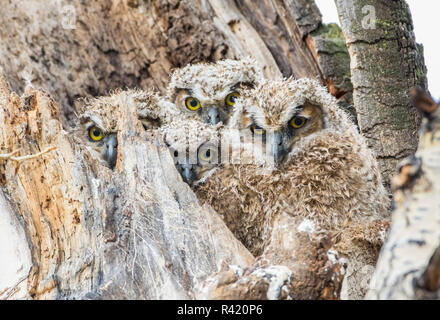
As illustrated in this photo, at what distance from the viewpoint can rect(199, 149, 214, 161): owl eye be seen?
3025 millimetres

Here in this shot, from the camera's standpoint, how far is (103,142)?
3.72 metres

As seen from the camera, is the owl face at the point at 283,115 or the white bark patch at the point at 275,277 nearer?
the white bark patch at the point at 275,277

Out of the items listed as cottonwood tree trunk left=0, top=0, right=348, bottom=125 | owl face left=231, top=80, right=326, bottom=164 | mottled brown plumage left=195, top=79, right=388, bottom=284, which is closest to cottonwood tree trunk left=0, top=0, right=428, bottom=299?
cottonwood tree trunk left=0, top=0, right=348, bottom=125

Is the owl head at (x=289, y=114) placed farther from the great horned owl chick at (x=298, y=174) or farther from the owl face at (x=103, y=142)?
the owl face at (x=103, y=142)

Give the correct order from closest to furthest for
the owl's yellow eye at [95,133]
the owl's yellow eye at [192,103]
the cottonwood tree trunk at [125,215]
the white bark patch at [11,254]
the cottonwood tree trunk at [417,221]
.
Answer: the cottonwood tree trunk at [417,221] → the cottonwood tree trunk at [125,215] → the white bark patch at [11,254] → the owl's yellow eye at [95,133] → the owl's yellow eye at [192,103]

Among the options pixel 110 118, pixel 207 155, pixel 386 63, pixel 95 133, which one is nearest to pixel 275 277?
pixel 207 155

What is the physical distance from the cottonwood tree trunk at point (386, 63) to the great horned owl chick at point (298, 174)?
29 cm

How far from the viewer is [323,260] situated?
1757 millimetres

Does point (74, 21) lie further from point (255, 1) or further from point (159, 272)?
→ point (159, 272)

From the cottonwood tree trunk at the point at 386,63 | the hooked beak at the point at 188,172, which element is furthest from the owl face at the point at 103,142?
the cottonwood tree trunk at the point at 386,63

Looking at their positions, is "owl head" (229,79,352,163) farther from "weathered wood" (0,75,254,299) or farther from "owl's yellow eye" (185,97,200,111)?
"owl's yellow eye" (185,97,200,111)

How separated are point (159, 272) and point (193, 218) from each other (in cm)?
43

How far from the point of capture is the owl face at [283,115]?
2.82 metres

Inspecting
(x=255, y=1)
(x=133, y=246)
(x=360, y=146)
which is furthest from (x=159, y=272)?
(x=255, y=1)
